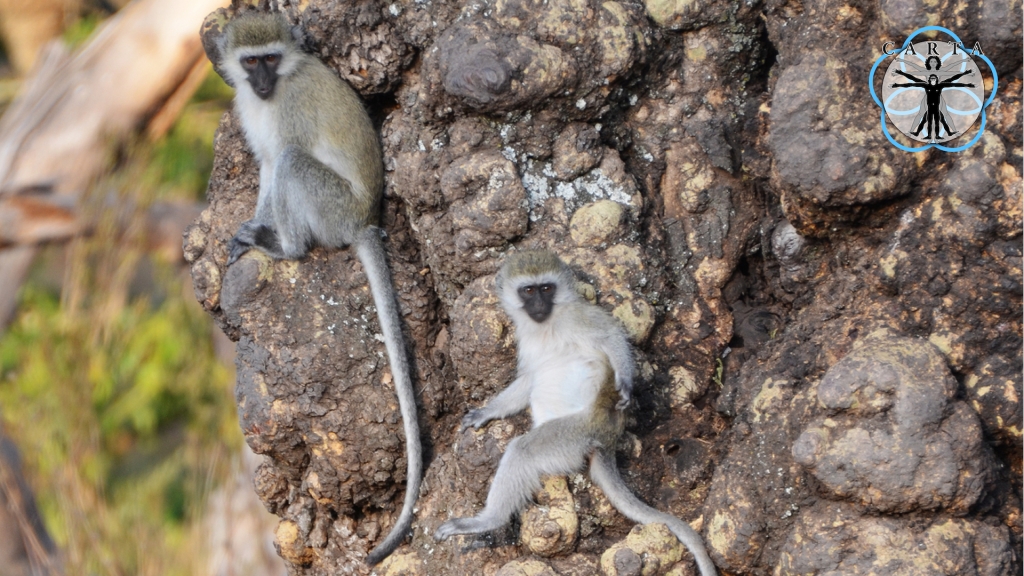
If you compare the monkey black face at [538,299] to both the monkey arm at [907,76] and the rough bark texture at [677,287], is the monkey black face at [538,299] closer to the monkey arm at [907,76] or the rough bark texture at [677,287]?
the rough bark texture at [677,287]

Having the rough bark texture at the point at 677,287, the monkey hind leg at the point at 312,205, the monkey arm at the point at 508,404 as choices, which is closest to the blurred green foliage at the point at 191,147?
the monkey hind leg at the point at 312,205

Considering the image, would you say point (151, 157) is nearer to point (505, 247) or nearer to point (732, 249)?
point (505, 247)

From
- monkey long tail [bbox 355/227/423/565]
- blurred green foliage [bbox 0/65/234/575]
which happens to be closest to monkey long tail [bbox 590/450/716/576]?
monkey long tail [bbox 355/227/423/565]

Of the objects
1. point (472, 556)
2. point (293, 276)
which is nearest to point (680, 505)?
point (472, 556)

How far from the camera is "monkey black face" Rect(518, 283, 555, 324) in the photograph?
12.8 feet

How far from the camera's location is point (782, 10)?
12.5 ft

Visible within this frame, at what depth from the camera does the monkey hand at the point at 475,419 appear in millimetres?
4055

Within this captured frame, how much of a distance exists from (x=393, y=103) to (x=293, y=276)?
3.22 ft

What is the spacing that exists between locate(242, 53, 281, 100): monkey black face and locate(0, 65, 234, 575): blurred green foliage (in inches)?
133

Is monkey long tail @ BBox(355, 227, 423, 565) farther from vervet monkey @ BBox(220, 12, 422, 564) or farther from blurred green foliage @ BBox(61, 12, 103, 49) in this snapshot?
blurred green foliage @ BBox(61, 12, 103, 49)

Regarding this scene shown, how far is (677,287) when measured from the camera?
4.05m

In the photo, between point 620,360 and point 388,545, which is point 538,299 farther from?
point 388,545

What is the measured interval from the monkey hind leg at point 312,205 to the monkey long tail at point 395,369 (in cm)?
11

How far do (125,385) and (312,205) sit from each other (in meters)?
7.12
